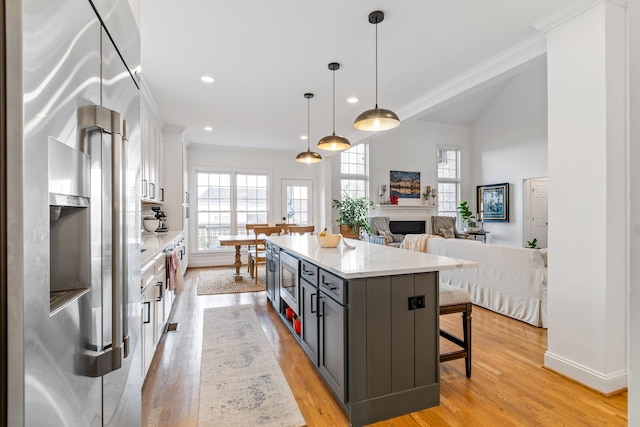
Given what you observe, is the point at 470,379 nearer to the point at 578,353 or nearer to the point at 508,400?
the point at 508,400

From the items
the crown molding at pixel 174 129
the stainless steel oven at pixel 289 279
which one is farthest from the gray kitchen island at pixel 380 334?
the crown molding at pixel 174 129

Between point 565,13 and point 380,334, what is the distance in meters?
2.63

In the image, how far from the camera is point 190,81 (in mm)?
3496

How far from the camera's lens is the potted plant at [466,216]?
27.7ft

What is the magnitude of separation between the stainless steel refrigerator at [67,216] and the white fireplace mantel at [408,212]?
769 centimetres

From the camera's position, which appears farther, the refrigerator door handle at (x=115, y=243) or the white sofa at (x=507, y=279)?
the white sofa at (x=507, y=279)

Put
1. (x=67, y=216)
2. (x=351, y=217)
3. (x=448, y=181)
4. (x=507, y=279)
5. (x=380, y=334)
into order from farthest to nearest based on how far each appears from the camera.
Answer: (x=448, y=181) < (x=351, y=217) < (x=507, y=279) < (x=380, y=334) < (x=67, y=216)

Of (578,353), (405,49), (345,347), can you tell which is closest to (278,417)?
(345,347)

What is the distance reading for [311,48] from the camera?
111 inches

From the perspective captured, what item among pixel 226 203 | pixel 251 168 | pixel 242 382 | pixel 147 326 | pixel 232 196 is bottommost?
pixel 242 382

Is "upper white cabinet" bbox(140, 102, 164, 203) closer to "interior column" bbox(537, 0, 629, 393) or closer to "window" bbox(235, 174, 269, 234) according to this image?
"window" bbox(235, 174, 269, 234)

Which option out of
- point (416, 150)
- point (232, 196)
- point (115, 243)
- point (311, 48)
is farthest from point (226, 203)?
point (115, 243)

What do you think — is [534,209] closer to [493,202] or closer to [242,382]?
[493,202]

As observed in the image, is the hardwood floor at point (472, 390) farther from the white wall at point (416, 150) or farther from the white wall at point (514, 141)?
the white wall at point (416, 150)
